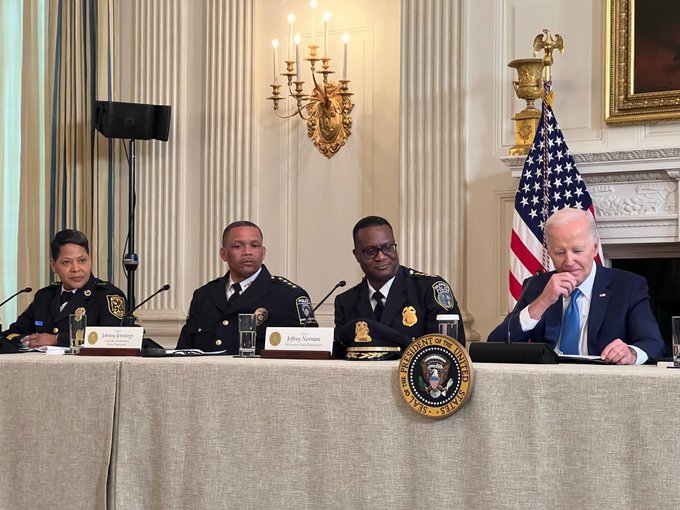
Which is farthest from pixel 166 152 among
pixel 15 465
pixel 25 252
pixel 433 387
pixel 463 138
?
pixel 433 387

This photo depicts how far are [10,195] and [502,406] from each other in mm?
5004

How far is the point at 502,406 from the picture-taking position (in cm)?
222

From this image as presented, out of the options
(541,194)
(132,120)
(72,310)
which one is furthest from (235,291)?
(132,120)

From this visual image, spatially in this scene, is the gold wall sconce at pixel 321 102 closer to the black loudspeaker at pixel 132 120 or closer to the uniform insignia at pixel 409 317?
the black loudspeaker at pixel 132 120

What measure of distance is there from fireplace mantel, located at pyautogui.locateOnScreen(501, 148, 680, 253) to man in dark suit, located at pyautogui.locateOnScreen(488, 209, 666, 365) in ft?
5.77

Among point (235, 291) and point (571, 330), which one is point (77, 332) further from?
point (571, 330)

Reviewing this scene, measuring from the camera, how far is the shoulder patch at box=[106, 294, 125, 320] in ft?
14.5

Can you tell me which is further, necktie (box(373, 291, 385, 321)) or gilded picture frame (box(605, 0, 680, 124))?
gilded picture frame (box(605, 0, 680, 124))

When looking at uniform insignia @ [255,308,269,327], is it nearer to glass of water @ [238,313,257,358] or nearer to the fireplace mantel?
glass of water @ [238,313,257,358]

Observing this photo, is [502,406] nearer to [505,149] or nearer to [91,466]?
[91,466]

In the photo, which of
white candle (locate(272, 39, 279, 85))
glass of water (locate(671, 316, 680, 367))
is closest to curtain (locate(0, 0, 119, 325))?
white candle (locate(272, 39, 279, 85))

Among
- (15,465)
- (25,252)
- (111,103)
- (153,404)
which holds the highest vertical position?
(111,103)

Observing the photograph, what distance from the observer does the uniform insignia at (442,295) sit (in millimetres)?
3689

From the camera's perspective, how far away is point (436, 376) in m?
2.27
